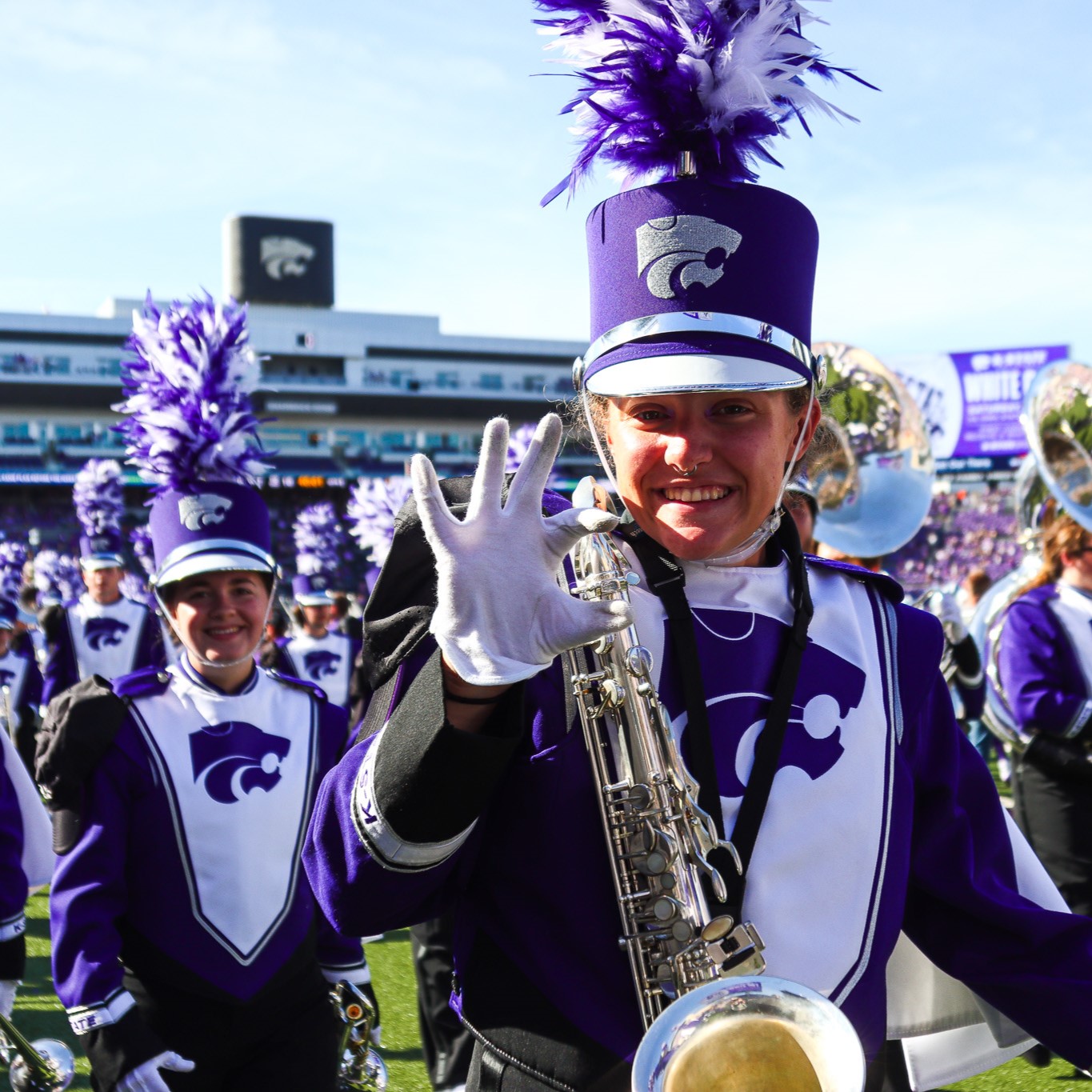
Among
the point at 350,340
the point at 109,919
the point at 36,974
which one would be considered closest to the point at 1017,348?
the point at 350,340

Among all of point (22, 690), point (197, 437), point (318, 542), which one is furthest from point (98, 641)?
point (197, 437)

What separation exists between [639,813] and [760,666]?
308mm

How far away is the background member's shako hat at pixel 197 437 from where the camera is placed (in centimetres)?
365

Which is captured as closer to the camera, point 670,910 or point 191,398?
point 670,910

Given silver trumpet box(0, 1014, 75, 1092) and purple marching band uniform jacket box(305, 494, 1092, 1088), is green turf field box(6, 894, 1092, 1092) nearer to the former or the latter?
silver trumpet box(0, 1014, 75, 1092)

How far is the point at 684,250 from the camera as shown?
1.75 metres

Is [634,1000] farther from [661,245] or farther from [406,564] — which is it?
[661,245]

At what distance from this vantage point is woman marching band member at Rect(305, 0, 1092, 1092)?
5.33 feet

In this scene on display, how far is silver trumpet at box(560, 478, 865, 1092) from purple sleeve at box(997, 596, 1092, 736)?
369 cm

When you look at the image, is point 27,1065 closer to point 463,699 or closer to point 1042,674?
point 463,699

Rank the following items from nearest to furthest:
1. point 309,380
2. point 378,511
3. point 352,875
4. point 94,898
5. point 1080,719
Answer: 1. point 352,875
2. point 94,898
3. point 1080,719
4. point 378,511
5. point 309,380

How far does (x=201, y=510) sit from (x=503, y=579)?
2.46 meters

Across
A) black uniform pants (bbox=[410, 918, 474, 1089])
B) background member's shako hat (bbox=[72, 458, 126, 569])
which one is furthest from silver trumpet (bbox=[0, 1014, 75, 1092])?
background member's shako hat (bbox=[72, 458, 126, 569])

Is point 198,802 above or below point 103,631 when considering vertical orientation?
below
